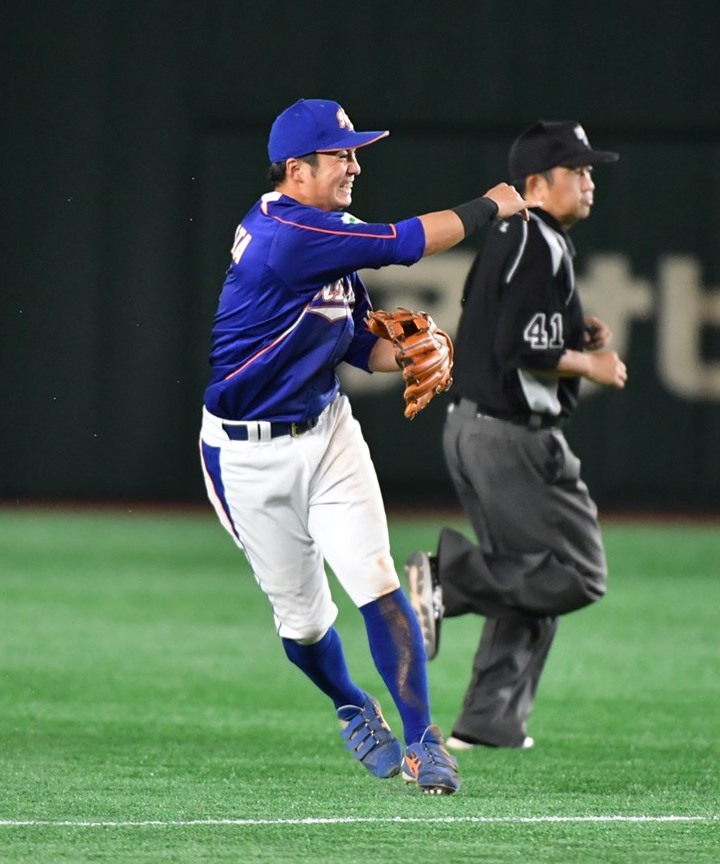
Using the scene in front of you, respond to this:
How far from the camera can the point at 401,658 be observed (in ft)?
17.5

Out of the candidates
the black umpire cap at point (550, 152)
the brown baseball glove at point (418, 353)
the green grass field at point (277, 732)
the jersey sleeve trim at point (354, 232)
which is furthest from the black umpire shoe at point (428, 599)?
the jersey sleeve trim at point (354, 232)

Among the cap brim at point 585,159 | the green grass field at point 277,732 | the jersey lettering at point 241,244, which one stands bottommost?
the green grass field at point 277,732

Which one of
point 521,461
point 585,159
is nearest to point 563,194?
point 585,159

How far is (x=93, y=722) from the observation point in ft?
22.0

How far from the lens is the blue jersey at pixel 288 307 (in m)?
5.18

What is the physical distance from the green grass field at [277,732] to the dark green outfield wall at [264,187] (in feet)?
7.27

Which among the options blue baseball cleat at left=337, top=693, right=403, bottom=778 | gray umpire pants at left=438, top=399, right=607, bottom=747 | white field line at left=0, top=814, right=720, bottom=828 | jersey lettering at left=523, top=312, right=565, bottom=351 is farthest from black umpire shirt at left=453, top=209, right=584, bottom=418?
white field line at left=0, top=814, right=720, bottom=828

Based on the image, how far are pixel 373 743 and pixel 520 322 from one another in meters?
1.52

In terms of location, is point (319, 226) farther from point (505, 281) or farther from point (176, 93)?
point (176, 93)

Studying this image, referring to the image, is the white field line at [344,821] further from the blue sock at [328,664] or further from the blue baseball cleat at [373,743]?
the blue sock at [328,664]

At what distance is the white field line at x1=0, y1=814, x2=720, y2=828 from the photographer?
471 cm

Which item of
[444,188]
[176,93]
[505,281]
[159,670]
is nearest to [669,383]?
[444,188]

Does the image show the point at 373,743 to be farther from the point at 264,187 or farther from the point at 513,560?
the point at 264,187

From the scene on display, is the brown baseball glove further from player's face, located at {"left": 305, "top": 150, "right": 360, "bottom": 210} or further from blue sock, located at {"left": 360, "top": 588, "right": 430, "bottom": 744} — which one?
blue sock, located at {"left": 360, "top": 588, "right": 430, "bottom": 744}
